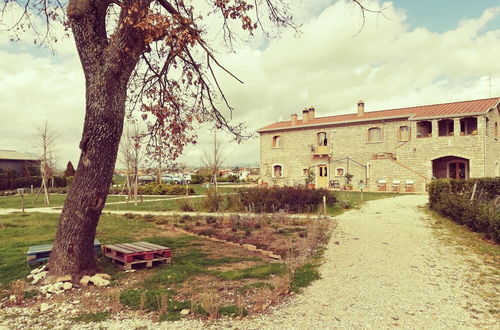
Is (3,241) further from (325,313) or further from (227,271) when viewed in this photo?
(325,313)

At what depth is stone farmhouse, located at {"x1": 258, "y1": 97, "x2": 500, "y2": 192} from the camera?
24828 millimetres

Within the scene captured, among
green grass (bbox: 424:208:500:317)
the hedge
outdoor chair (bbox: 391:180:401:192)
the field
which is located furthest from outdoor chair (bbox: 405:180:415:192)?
the field

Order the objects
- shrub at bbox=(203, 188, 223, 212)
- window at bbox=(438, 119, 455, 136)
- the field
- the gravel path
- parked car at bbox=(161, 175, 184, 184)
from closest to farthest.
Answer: the gravel path < the field < shrub at bbox=(203, 188, 223, 212) < window at bbox=(438, 119, 455, 136) < parked car at bbox=(161, 175, 184, 184)

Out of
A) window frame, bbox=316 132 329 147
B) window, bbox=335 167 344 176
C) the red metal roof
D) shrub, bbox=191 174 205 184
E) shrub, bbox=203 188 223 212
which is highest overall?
the red metal roof

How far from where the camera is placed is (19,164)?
41.5m

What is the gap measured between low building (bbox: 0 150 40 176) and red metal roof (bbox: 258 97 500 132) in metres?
28.3

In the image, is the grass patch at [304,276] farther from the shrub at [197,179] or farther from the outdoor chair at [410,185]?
the shrub at [197,179]

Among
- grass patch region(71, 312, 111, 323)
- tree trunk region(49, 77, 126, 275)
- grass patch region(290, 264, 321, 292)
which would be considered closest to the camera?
grass patch region(71, 312, 111, 323)

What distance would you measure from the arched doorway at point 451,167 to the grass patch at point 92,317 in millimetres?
26986

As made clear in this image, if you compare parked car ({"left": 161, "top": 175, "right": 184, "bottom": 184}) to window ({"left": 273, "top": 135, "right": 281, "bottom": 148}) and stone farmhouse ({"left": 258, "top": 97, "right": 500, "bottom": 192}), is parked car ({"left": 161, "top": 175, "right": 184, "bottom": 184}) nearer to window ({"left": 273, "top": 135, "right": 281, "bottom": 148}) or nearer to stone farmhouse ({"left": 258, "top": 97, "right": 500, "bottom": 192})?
stone farmhouse ({"left": 258, "top": 97, "right": 500, "bottom": 192})

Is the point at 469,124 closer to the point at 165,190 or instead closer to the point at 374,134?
the point at 374,134

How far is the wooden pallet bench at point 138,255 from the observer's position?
6.32 m

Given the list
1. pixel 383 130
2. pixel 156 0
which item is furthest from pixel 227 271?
pixel 383 130

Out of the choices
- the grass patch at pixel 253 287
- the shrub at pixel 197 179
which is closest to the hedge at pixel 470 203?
the grass patch at pixel 253 287
